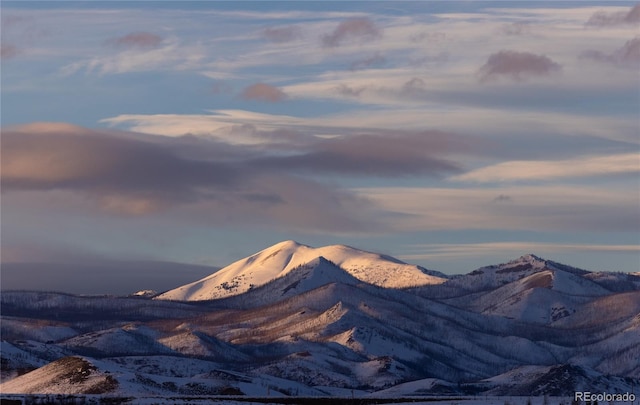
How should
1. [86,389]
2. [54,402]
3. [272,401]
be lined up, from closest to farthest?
[54,402] → [272,401] → [86,389]

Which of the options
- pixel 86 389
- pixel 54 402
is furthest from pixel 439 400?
pixel 86 389

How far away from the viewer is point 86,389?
652ft

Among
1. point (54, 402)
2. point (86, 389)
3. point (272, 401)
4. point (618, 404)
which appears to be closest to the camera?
point (54, 402)

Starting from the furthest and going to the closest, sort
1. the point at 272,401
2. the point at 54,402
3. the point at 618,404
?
the point at 618,404
the point at 272,401
the point at 54,402

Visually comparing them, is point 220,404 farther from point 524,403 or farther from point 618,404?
point 618,404

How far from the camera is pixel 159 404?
143375 millimetres

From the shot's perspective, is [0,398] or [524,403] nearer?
[0,398]

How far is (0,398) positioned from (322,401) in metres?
36.2

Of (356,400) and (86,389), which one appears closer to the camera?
(356,400)

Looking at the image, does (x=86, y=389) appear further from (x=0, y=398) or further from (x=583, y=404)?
(x=583, y=404)

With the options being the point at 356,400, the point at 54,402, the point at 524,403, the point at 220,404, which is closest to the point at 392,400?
the point at 356,400

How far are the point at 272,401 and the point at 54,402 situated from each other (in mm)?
25701

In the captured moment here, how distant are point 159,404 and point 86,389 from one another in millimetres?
58061

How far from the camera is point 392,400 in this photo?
16700 cm
